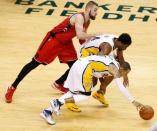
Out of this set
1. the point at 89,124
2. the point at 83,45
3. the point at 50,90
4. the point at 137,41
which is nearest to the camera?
the point at 89,124

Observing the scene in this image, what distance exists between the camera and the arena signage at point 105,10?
1073 centimetres

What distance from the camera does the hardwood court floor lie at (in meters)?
6.89

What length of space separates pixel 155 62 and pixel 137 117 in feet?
6.14

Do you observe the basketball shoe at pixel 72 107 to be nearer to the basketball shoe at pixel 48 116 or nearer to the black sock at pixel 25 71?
the basketball shoe at pixel 48 116

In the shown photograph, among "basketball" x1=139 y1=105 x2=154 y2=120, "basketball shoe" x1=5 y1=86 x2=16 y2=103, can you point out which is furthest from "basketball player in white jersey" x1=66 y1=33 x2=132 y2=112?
"basketball shoe" x1=5 y1=86 x2=16 y2=103

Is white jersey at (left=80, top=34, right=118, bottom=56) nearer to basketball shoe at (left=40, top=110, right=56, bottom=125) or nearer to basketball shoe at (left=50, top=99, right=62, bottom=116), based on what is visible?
basketball shoe at (left=50, top=99, right=62, bottom=116)

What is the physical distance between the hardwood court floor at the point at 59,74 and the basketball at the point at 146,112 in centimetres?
13

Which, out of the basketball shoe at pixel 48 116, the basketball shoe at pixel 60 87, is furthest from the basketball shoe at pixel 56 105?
the basketball shoe at pixel 60 87

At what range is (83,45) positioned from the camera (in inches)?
288

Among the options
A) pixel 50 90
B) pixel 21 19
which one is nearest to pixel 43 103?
pixel 50 90

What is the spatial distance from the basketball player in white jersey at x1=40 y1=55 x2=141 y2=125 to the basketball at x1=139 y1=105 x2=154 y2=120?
47cm

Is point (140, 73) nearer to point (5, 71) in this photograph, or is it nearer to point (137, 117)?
point (137, 117)

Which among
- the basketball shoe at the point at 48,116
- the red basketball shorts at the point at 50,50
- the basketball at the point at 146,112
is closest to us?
the basketball at the point at 146,112

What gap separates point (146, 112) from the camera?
22.0 feet
